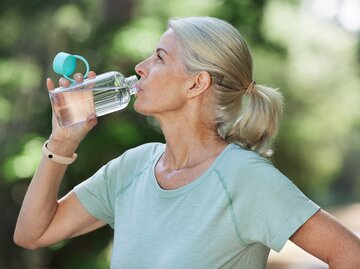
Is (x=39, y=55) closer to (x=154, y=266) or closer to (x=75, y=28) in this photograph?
(x=75, y=28)

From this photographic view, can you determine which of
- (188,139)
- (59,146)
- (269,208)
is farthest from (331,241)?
(59,146)

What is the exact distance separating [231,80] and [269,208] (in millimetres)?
391

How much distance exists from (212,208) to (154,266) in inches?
8.2

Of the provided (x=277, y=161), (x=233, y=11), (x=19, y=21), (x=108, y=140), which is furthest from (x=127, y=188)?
(x=277, y=161)

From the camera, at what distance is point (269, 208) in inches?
75.9

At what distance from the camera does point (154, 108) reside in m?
2.15

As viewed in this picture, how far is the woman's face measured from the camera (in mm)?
2146

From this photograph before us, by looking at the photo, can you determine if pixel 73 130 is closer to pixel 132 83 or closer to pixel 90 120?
pixel 90 120

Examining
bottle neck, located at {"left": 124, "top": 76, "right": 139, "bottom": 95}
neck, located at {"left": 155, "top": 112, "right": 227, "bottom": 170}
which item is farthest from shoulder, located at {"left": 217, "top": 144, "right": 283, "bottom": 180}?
bottle neck, located at {"left": 124, "top": 76, "right": 139, "bottom": 95}

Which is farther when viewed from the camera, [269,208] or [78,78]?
[78,78]

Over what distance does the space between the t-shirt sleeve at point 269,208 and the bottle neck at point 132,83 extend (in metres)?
0.41

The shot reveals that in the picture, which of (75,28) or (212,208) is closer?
(212,208)

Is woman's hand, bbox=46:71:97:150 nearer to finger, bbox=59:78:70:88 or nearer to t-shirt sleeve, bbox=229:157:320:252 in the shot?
finger, bbox=59:78:70:88

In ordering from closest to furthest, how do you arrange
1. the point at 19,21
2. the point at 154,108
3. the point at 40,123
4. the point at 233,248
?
the point at 233,248, the point at 154,108, the point at 40,123, the point at 19,21
